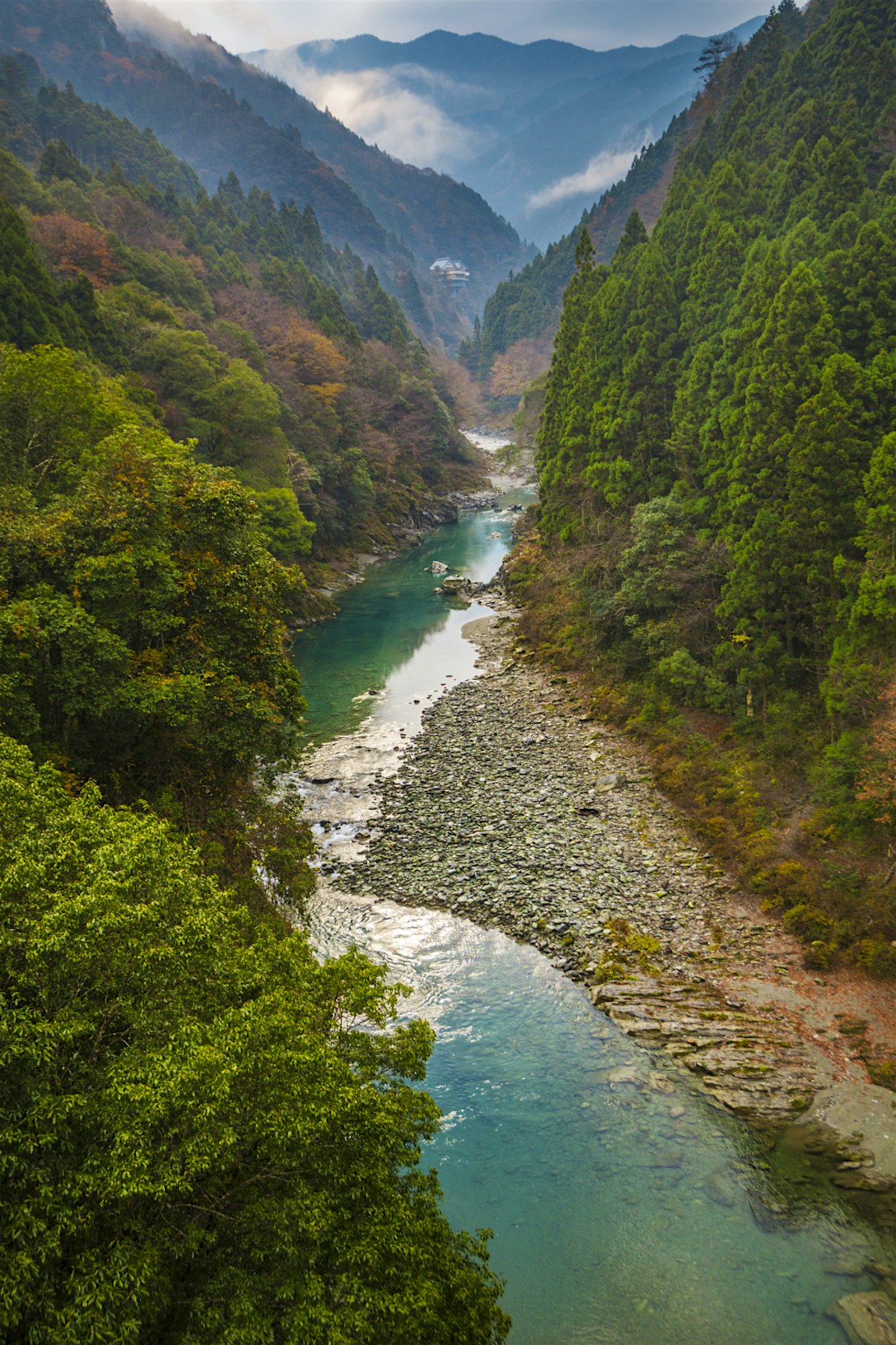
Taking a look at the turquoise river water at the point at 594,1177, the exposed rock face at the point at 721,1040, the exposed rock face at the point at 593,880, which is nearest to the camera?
the turquoise river water at the point at 594,1177

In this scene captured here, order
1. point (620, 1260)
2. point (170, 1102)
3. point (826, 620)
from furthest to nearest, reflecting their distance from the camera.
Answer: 1. point (826, 620)
2. point (620, 1260)
3. point (170, 1102)

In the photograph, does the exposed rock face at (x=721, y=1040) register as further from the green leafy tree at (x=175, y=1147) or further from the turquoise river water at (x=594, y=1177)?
the green leafy tree at (x=175, y=1147)

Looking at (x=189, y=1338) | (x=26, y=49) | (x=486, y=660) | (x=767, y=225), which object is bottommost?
(x=486, y=660)

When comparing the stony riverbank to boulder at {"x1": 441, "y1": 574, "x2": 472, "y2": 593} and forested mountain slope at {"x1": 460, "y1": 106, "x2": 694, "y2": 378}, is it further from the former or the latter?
forested mountain slope at {"x1": 460, "y1": 106, "x2": 694, "y2": 378}

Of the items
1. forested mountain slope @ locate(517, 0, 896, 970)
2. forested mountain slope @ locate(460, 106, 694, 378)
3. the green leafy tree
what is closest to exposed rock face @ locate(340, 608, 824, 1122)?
forested mountain slope @ locate(517, 0, 896, 970)

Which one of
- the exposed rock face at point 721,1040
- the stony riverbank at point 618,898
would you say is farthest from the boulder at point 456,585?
the exposed rock face at point 721,1040

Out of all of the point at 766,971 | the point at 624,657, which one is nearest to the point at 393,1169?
the point at 766,971

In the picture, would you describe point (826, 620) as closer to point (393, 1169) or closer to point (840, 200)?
point (840, 200)
